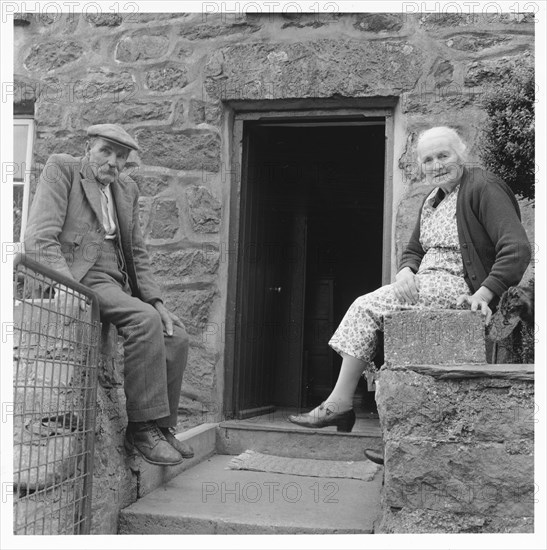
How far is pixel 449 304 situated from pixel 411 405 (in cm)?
66

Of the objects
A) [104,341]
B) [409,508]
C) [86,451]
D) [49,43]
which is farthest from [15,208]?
[409,508]

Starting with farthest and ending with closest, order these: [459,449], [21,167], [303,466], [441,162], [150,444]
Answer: [21,167], [303,466], [441,162], [150,444], [459,449]

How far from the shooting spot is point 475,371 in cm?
281

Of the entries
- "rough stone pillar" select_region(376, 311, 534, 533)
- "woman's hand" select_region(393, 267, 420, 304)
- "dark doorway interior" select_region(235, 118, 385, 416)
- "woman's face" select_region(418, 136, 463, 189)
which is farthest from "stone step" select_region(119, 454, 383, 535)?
"woman's face" select_region(418, 136, 463, 189)

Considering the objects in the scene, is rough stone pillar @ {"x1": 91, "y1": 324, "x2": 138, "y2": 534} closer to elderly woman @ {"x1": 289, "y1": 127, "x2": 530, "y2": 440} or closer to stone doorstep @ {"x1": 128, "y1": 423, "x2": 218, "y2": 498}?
stone doorstep @ {"x1": 128, "y1": 423, "x2": 218, "y2": 498}

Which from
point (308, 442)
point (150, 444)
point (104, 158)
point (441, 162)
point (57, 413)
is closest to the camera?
point (57, 413)

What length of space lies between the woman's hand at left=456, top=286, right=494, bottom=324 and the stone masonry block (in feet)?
0.38

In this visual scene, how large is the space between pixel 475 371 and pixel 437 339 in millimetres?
214

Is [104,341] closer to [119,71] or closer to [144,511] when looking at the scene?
[144,511]

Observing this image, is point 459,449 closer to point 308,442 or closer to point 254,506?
point 254,506

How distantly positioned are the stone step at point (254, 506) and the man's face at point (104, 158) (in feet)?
5.38

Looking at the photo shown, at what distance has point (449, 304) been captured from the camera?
3.32m

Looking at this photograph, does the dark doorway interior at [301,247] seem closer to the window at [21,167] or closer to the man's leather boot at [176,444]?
the man's leather boot at [176,444]

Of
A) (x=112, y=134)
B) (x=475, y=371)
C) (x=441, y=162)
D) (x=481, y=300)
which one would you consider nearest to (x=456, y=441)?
(x=475, y=371)
